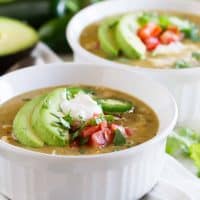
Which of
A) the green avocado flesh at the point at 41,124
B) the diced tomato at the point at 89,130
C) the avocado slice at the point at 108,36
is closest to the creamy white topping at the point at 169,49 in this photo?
the avocado slice at the point at 108,36

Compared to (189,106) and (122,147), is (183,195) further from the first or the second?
(189,106)

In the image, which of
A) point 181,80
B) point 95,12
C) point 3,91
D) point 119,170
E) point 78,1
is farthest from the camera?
point 78,1

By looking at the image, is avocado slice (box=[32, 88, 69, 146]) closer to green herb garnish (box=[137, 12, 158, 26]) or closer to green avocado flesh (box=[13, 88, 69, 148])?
green avocado flesh (box=[13, 88, 69, 148])

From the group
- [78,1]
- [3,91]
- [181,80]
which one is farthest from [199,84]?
[78,1]

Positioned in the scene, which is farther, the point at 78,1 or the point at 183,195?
the point at 78,1

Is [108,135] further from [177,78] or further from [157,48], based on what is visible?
[157,48]

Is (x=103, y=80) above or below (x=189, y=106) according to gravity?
above
